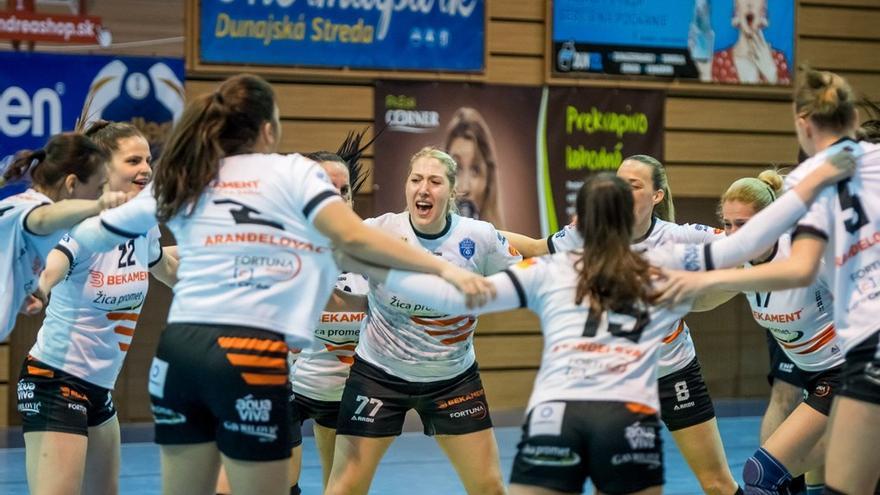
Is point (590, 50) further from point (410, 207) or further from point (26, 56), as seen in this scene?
point (410, 207)

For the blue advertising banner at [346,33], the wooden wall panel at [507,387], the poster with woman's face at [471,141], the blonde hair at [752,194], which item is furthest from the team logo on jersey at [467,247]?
the wooden wall panel at [507,387]

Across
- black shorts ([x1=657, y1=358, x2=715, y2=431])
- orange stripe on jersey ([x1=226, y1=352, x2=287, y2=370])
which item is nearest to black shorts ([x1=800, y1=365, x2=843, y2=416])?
black shorts ([x1=657, y1=358, x2=715, y2=431])

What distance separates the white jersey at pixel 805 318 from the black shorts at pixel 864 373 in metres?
1.38

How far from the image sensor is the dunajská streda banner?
9289 millimetres

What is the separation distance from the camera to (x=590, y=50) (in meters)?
9.39

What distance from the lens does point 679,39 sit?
31.6ft

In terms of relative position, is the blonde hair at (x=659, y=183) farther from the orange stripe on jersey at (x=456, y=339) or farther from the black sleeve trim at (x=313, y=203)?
the black sleeve trim at (x=313, y=203)

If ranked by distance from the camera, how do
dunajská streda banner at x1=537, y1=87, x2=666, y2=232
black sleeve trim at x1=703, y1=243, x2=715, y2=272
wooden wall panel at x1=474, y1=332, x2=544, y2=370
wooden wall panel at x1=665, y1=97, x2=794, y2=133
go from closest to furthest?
black sleeve trim at x1=703, y1=243, x2=715, y2=272
wooden wall panel at x1=474, y1=332, x2=544, y2=370
dunajská streda banner at x1=537, y1=87, x2=666, y2=232
wooden wall panel at x1=665, y1=97, x2=794, y2=133

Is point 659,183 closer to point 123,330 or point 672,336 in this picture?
point 672,336

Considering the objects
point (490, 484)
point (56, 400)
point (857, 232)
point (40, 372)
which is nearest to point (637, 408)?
point (857, 232)

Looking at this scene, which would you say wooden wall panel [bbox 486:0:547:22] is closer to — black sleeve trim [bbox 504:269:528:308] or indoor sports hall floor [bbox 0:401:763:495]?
indoor sports hall floor [bbox 0:401:763:495]

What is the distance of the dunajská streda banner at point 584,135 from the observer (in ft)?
30.5

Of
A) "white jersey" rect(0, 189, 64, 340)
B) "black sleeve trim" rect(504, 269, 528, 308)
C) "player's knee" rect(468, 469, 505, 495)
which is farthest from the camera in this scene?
"player's knee" rect(468, 469, 505, 495)

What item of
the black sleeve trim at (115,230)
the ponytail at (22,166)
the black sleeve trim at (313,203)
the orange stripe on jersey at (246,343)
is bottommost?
the orange stripe on jersey at (246,343)
